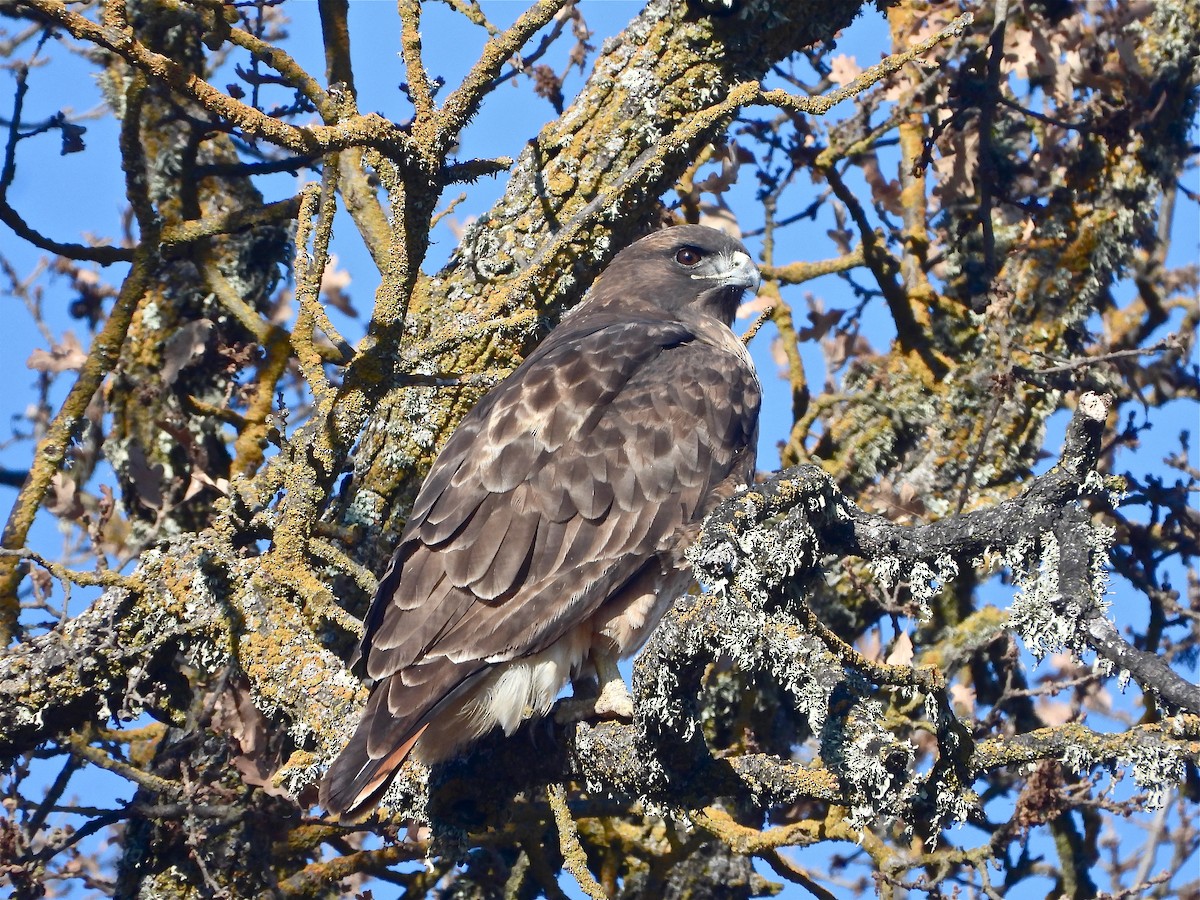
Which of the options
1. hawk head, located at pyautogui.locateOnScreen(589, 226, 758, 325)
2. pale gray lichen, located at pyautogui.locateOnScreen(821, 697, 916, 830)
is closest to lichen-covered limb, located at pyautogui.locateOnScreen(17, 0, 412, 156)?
pale gray lichen, located at pyautogui.locateOnScreen(821, 697, 916, 830)

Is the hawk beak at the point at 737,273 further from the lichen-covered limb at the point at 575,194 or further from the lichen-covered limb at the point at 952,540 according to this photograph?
the lichen-covered limb at the point at 952,540

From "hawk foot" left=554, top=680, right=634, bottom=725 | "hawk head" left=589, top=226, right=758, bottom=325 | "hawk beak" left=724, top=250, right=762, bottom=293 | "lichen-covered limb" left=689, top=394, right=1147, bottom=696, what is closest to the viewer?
"lichen-covered limb" left=689, top=394, right=1147, bottom=696

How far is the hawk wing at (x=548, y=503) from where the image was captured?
3.97 m

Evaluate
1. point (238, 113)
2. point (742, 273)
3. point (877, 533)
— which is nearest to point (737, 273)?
point (742, 273)

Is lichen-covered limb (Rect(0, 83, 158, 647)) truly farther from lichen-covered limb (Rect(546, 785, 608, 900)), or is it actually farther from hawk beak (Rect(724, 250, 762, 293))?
hawk beak (Rect(724, 250, 762, 293))

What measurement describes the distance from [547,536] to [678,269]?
6.71ft

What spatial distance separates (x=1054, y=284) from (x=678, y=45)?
2.20 meters

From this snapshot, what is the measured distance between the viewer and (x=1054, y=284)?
6.17m

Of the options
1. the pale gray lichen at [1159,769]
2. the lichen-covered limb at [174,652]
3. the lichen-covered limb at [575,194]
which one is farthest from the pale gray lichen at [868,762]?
the lichen-covered limb at [575,194]

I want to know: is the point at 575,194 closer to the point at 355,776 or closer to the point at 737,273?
the point at 737,273

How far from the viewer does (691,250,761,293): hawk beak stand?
5.74 m

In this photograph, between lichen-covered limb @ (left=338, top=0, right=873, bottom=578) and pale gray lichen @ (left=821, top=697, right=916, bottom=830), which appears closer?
pale gray lichen @ (left=821, top=697, right=916, bottom=830)

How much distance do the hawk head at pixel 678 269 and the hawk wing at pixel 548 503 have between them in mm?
814

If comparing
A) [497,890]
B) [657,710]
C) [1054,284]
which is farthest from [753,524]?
[1054,284]
